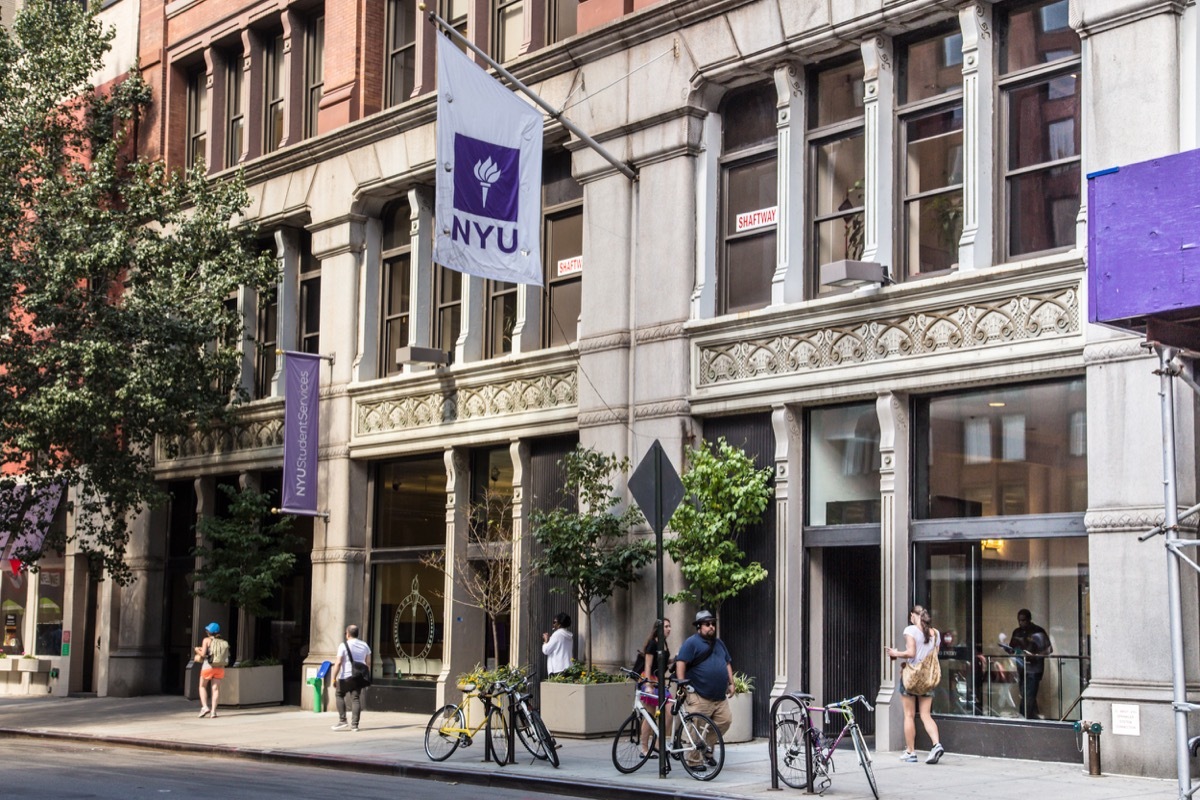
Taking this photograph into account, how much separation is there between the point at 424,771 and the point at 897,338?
314 inches

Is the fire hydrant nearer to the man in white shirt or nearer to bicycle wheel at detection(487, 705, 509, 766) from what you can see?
bicycle wheel at detection(487, 705, 509, 766)

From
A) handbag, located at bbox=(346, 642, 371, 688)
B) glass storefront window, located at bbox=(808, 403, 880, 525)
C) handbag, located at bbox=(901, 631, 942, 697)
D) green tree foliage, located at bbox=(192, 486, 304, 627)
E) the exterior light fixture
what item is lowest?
handbag, located at bbox=(346, 642, 371, 688)

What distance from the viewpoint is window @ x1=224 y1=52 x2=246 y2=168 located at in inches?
1321

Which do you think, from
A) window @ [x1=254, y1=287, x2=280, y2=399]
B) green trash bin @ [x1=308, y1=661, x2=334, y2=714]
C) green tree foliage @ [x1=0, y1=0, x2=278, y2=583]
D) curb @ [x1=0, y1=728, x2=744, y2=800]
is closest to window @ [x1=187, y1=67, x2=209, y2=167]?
green tree foliage @ [x1=0, y1=0, x2=278, y2=583]

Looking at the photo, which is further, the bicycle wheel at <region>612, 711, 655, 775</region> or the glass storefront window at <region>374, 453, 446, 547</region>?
the glass storefront window at <region>374, 453, 446, 547</region>

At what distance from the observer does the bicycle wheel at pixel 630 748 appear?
1709cm

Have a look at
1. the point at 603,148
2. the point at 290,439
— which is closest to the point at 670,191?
the point at 603,148

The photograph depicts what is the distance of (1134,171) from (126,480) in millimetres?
21140

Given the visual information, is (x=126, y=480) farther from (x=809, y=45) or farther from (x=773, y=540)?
(x=809, y=45)

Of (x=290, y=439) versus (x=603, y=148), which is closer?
(x=603, y=148)

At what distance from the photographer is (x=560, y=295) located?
25.6m

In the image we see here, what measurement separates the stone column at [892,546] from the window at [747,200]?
3.19 meters

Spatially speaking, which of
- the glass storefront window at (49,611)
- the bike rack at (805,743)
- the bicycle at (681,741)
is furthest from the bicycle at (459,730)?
the glass storefront window at (49,611)

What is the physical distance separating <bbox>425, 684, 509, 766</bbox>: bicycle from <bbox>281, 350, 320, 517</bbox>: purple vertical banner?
407 inches
